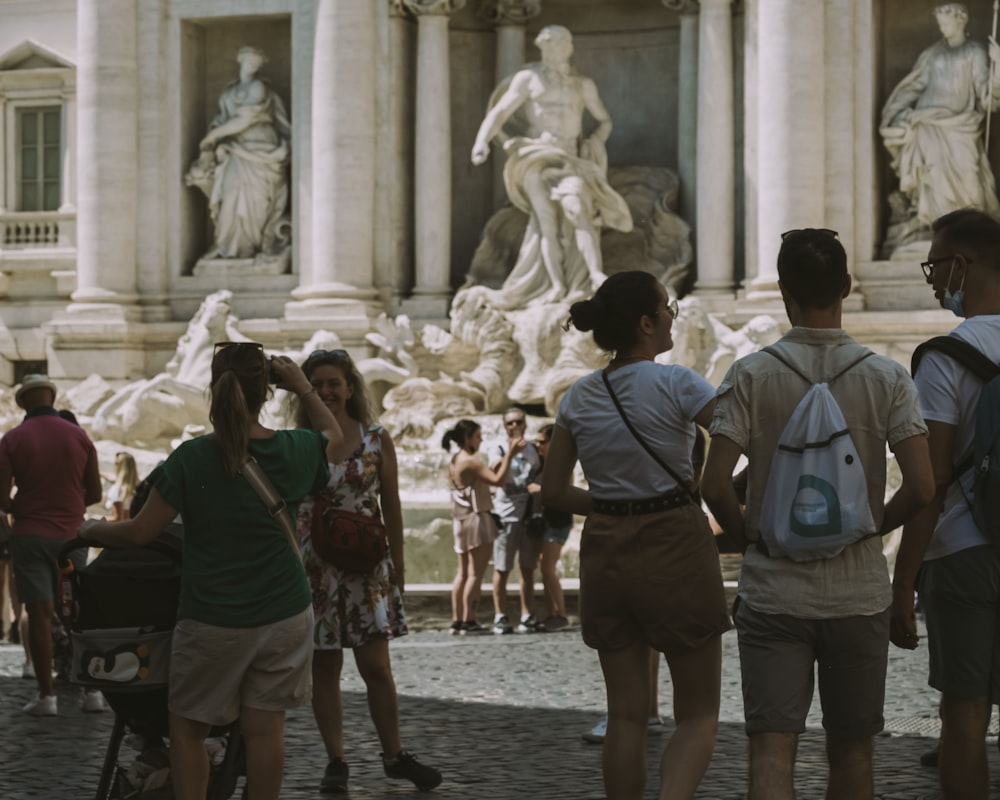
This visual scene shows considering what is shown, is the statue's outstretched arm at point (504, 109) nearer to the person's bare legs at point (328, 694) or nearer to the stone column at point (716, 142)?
the stone column at point (716, 142)

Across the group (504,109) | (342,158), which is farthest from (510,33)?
(342,158)

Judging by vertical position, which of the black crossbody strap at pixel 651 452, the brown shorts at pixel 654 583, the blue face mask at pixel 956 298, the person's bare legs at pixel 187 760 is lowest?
the person's bare legs at pixel 187 760

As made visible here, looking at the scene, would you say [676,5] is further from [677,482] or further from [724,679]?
[677,482]

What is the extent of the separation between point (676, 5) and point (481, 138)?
7.62 feet

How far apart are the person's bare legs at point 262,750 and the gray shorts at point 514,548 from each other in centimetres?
729

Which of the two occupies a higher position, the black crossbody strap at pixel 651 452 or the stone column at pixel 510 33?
the stone column at pixel 510 33

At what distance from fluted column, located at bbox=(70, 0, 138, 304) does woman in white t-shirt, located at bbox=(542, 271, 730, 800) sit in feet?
49.8

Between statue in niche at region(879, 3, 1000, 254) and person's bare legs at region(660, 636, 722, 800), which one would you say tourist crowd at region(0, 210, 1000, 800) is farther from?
statue in niche at region(879, 3, 1000, 254)

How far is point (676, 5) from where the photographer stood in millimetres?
19188

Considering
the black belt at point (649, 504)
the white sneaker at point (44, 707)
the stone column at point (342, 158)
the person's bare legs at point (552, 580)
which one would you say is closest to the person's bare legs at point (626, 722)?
the black belt at point (649, 504)

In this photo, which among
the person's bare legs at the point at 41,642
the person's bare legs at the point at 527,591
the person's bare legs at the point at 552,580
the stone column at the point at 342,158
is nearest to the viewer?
the person's bare legs at the point at 41,642

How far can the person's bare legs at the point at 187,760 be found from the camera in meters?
5.55

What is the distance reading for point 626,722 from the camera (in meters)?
5.38

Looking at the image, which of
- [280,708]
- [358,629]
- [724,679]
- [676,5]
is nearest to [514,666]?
[724,679]
